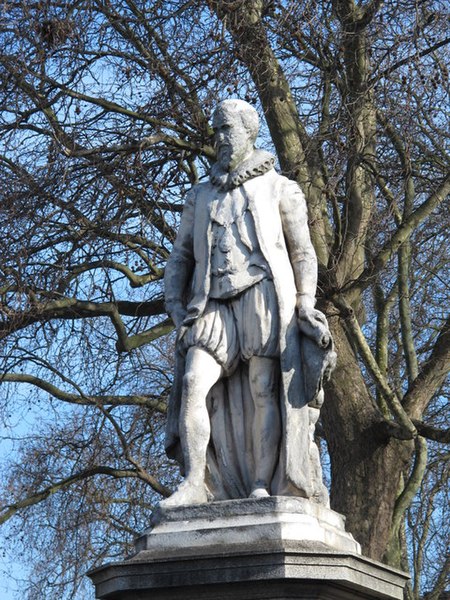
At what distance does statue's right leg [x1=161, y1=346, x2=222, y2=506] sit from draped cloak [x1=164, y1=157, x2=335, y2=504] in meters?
0.13

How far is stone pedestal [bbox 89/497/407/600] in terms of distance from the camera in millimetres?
8141

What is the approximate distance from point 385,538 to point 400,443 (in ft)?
3.27

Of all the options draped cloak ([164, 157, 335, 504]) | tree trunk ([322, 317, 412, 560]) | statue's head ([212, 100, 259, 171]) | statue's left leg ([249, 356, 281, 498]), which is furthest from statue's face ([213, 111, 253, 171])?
tree trunk ([322, 317, 412, 560])

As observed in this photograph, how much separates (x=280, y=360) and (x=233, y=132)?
1387 mm

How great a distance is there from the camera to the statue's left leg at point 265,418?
29.1ft

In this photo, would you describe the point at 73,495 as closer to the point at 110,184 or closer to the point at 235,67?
the point at 110,184

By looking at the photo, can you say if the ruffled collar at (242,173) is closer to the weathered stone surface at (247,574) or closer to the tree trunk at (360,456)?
the weathered stone surface at (247,574)

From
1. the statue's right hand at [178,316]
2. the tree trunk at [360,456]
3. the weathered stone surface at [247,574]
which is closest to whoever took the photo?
the weathered stone surface at [247,574]

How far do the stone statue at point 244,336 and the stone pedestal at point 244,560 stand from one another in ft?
0.74

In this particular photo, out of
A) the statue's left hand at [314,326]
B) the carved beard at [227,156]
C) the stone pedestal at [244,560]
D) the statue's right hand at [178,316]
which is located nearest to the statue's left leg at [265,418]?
the statue's left hand at [314,326]

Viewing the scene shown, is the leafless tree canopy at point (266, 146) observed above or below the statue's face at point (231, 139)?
above

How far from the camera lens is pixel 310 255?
932 centimetres

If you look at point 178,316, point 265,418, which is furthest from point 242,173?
point 265,418

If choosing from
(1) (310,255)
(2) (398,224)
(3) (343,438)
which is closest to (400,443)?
(3) (343,438)
